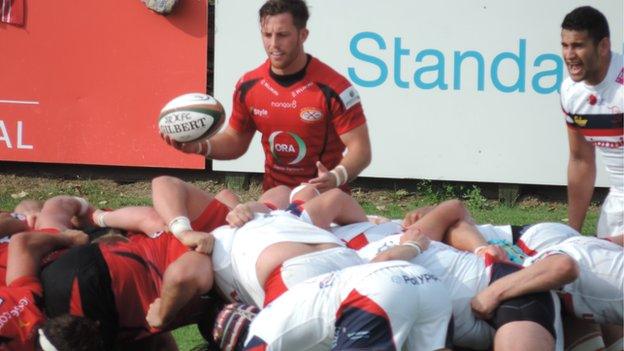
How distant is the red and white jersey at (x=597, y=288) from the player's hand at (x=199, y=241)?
1.50 m

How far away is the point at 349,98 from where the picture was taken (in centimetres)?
645

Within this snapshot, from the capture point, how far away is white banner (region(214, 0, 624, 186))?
9.49m

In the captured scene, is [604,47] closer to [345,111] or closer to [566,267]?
[345,111]

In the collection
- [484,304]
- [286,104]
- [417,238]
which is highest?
[286,104]

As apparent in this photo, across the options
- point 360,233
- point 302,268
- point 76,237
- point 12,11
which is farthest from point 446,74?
point 302,268

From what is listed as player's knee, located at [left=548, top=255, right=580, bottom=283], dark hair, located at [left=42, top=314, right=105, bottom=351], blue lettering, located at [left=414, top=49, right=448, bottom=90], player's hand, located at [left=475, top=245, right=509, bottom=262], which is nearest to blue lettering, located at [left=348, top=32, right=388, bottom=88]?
blue lettering, located at [left=414, top=49, right=448, bottom=90]

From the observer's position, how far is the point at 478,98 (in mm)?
9555

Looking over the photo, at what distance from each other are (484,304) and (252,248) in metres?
1.03

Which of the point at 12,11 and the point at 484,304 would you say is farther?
the point at 12,11

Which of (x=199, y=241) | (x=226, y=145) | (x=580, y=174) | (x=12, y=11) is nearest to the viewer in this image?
(x=199, y=241)

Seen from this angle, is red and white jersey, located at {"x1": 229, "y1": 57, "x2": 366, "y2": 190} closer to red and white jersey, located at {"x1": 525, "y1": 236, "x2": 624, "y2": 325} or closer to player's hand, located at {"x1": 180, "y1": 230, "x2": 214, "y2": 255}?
player's hand, located at {"x1": 180, "y1": 230, "x2": 214, "y2": 255}

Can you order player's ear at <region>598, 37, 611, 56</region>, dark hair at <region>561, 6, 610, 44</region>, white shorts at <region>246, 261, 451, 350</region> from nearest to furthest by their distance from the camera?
white shorts at <region>246, 261, 451, 350</region> → dark hair at <region>561, 6, 610, 44</region> → player's ear at <region>598, 37, 611, 56</region>

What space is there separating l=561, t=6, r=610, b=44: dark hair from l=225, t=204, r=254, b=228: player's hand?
2.10 metres

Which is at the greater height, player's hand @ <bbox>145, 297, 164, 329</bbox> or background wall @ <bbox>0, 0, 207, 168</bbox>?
background wall @ <bbox>0, 0, 207, 168</bbox>
